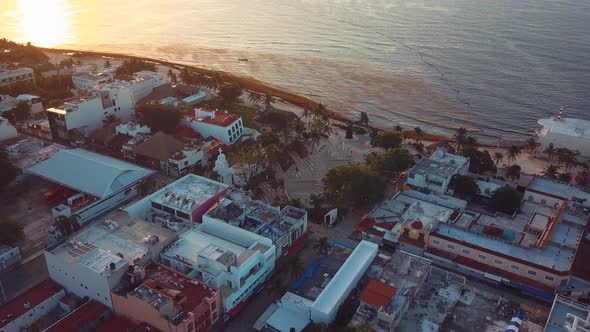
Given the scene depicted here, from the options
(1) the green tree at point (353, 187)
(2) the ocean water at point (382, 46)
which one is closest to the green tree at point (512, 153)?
(2) the ocean water at point (382, 46)

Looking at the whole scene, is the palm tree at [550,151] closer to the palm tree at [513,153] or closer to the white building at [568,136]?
the white building at [568,136]

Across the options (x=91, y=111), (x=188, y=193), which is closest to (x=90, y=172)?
(x=188, y=193)

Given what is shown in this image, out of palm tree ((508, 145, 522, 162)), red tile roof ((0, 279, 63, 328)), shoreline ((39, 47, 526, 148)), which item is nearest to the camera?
red tile roof ((0, 279, 63, 328))

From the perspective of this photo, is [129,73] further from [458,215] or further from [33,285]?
[458,215]

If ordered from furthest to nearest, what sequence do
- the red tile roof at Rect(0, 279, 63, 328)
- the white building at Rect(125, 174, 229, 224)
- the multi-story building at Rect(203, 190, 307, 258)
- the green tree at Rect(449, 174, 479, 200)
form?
the green tree at Rect(449, 174, 479, 200)
the white building at Rect(125, 174, 229, 224)
the multi-story building at Rect(203, 190, 307, 258)
the red tile roof at Rect(0, 279, 63, 328)

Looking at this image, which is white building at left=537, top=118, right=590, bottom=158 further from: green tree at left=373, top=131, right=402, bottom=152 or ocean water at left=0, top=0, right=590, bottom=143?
green tree at left=373, top=131, right=402, bottom=152

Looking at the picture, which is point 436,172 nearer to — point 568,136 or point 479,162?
point 479,162

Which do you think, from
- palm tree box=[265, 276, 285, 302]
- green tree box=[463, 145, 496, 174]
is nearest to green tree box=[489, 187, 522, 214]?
green tree box=[463, 145, 496, 174]

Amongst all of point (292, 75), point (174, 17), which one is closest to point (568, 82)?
point (292, 75)
